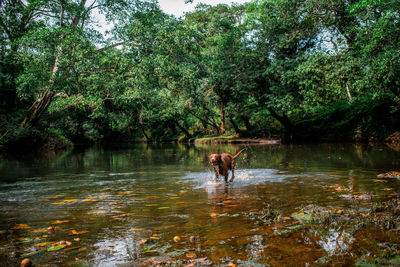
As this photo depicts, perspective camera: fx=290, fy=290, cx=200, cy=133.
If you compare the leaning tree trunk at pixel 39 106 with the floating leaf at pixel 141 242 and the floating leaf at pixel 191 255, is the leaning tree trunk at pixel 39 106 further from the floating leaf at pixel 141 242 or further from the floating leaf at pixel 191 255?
the floating leaf at pixel 191 255

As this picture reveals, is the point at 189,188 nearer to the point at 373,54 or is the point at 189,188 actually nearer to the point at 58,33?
the point at 373,54

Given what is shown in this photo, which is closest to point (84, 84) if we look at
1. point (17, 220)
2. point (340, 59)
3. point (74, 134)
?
point (340, 59)

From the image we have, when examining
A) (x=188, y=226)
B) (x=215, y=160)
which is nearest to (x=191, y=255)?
(x=188, y=226)

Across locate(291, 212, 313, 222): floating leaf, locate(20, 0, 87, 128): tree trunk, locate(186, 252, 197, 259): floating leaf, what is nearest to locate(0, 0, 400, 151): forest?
locate(20, 0, 87, 128): tree trunk

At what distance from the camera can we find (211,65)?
27750mm

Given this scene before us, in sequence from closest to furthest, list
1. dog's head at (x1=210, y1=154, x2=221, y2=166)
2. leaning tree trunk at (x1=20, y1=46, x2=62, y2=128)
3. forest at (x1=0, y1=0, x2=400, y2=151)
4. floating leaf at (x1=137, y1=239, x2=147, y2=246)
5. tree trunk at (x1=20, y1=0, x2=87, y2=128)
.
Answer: floating leaf at (x1=137, y1=239, x2=147, y2=246) → dog's head at (x1=210, y1=154, x2=221, y2=166) → forest at (x1=0, y1=0, x2=400, y2=151) → tree trunk at (x1=20, y1=0, x2=87, y2=128) → leaning tree trunk at (x1=20, y1=46, x2=62, y2=128)

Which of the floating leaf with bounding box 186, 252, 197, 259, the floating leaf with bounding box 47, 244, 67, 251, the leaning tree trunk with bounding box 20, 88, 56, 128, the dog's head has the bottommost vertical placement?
the floating leaf with bounding box 186, 252, 197, 259

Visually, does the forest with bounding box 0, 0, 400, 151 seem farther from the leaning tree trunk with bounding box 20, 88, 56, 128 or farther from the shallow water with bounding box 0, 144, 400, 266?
the shallow water with bounding box 0, 144, 400, 266

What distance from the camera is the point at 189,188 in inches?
252

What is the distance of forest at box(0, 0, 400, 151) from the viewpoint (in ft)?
55.1

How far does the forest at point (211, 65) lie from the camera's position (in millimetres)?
16797

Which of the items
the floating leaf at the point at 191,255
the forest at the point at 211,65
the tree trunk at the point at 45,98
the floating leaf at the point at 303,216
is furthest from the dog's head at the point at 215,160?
the tree trunk at the point at 45,98

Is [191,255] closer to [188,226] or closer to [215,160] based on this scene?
[188,226]

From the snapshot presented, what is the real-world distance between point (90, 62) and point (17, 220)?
15.3m
